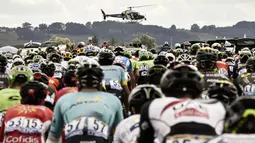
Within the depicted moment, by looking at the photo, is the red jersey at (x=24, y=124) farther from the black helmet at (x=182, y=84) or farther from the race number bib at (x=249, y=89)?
the race number bib at (x=249, y=89)

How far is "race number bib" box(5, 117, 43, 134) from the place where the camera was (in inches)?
306

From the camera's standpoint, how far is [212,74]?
1027cm

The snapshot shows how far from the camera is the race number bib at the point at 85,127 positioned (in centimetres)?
739

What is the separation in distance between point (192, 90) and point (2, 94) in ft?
12.8

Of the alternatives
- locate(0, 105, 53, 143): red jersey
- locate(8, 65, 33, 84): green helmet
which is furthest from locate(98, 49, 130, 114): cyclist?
locate(0, 105, 53, 143): red jersey

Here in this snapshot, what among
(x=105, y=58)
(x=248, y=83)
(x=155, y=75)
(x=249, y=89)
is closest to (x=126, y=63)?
(x=105, y=58)

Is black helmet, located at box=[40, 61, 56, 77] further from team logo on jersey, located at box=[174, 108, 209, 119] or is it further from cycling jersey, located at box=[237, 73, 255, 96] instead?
team logo on jersey, located at box=[174, 108, 209, 119]

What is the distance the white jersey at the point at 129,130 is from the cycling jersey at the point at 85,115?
59 cm

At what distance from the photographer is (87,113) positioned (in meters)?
7.45

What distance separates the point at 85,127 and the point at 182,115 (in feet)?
6.61

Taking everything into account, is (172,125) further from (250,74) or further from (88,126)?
(250,74)

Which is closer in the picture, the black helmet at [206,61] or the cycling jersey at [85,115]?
the cycling jersey at [85,115]

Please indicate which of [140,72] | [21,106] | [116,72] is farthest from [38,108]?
[140,72]

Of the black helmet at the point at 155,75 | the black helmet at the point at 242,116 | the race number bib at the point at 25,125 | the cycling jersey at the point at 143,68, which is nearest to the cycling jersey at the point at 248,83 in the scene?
the black helmet at the point at 155,75
